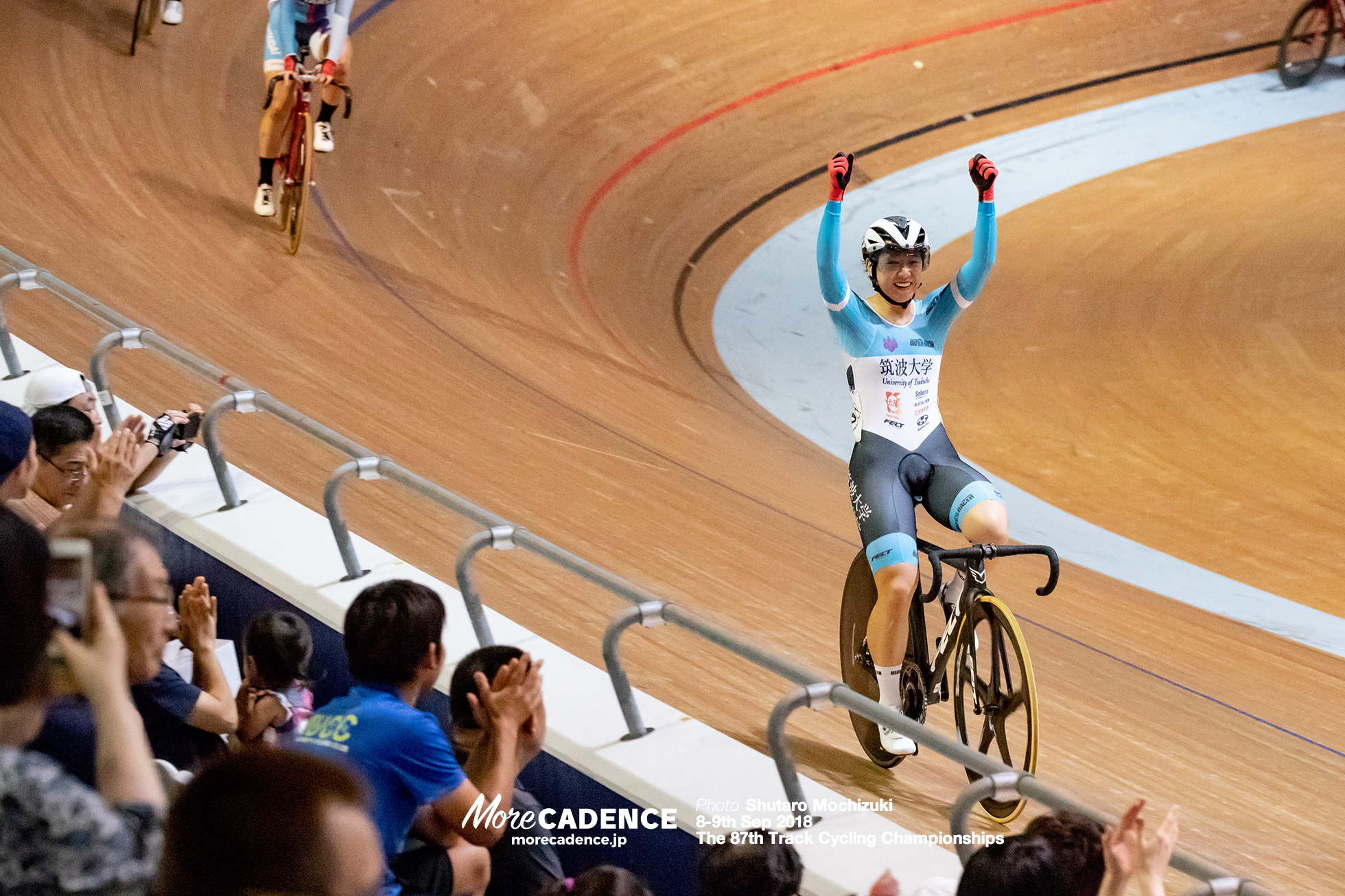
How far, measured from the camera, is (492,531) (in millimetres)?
2662

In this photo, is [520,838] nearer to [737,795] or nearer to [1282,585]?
[737,795]

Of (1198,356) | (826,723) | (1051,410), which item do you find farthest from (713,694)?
(1198,356)

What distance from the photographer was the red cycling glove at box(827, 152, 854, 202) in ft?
10.4

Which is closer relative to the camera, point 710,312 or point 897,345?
point 897,345

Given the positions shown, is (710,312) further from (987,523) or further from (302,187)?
(987,523)

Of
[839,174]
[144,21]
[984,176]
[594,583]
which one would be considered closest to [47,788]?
[594,583]

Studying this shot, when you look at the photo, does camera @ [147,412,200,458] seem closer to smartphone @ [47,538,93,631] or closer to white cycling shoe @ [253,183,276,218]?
smartphone @ [47,538,93,631]

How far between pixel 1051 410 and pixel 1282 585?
163 centimetres

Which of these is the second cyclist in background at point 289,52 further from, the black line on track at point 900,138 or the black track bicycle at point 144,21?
the black line on track at point 900,138

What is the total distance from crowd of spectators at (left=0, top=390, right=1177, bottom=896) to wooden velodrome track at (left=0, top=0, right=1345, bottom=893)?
0.85 m

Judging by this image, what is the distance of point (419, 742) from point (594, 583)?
0.94 metres

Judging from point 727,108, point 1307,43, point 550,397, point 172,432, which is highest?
point 1307,43

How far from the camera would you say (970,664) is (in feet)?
9.78

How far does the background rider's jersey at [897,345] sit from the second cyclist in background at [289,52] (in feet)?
12.4
